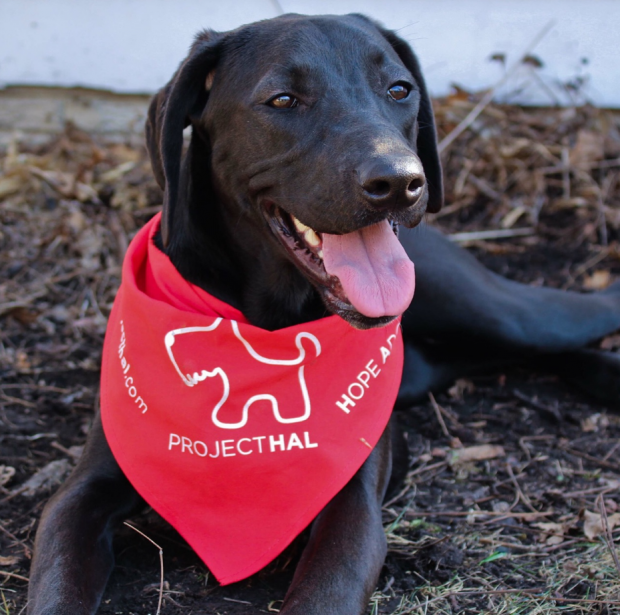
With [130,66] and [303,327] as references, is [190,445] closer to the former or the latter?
[303,327]

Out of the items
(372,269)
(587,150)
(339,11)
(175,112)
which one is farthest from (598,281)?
(175,112)

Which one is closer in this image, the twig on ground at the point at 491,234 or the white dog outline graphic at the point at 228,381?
the white dog outline graphic at the point at 228,381

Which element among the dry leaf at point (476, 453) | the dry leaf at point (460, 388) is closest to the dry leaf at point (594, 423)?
the dry leaf at point (476, 453)

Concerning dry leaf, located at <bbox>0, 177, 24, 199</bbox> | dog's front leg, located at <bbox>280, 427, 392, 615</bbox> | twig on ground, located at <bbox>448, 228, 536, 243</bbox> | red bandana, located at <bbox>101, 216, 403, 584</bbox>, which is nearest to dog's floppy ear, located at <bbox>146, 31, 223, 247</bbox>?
red bandana, located at <bbox>101, 216, 403, 584</bbox>

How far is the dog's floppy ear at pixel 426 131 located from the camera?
2.82 meters

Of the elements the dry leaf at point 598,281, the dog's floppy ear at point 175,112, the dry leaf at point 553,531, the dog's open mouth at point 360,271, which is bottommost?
the dry leaf at point 598,281

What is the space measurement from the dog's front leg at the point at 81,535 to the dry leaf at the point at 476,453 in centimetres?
128

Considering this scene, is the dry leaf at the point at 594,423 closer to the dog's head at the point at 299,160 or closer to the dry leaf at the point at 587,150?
the dog's head at the point at 299,160

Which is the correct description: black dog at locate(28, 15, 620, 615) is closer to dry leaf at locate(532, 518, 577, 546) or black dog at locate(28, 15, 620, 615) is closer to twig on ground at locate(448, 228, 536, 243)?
dry leaf at locate(532, 518, 577, 546)

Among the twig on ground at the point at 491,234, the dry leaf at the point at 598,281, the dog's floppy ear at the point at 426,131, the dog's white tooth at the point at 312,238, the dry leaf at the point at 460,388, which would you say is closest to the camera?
the dog's white tooth at the point at 312,238

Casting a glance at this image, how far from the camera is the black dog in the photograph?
2.09m

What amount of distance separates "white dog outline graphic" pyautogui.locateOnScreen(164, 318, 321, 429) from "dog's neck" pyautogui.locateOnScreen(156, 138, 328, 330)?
0.49 feet

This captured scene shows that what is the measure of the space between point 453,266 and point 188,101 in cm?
150

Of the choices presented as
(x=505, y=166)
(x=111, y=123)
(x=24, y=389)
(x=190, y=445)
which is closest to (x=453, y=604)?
(x=190, y=445)
